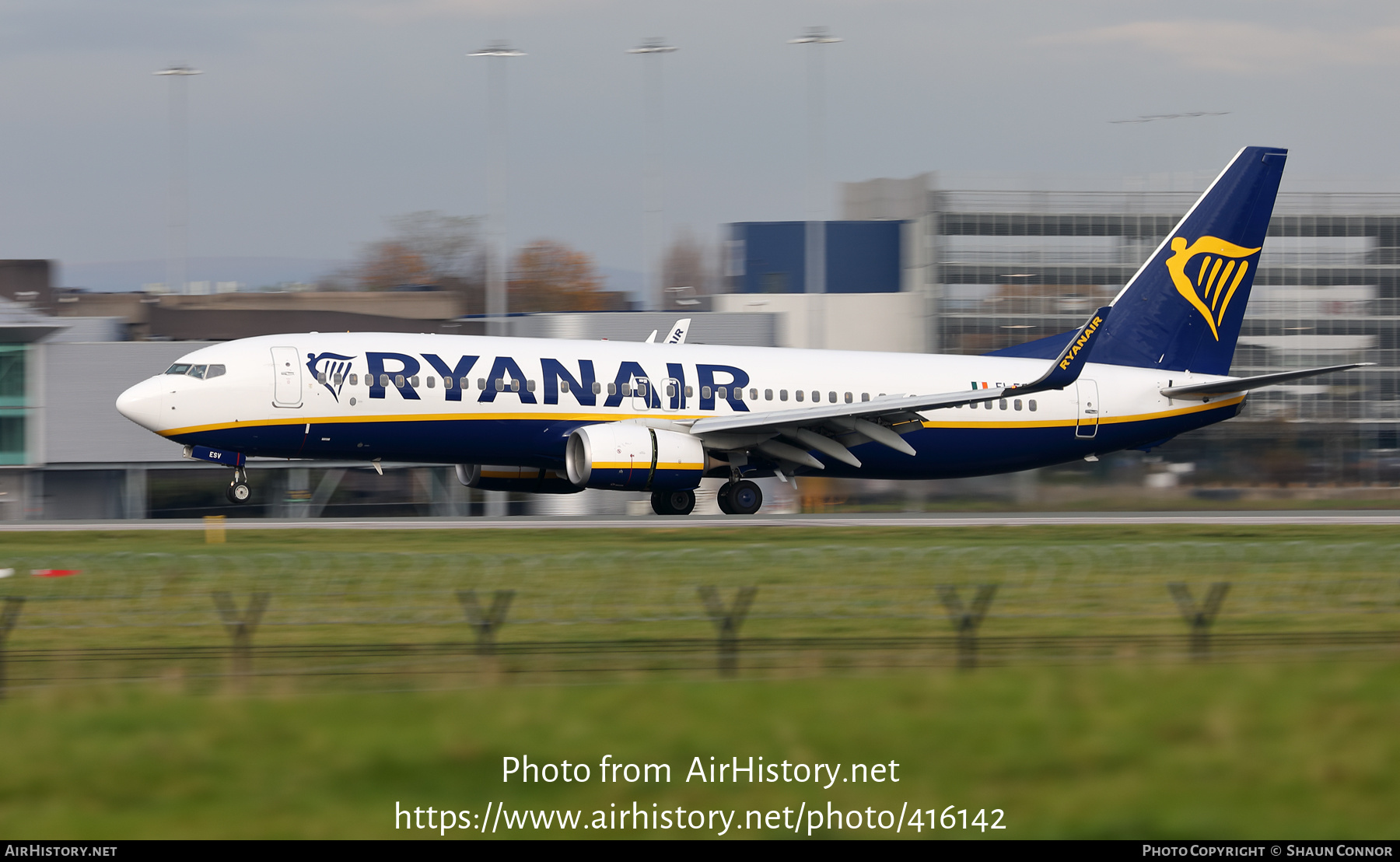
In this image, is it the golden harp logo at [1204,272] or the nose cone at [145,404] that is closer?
the nose cone at [145,404]

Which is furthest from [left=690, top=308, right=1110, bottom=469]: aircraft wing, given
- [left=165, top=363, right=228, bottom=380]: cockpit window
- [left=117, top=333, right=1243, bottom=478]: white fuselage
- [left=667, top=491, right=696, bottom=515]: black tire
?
[left=165, top=363, right=228, bottom=380]: cockpit window

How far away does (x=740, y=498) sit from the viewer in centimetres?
3553

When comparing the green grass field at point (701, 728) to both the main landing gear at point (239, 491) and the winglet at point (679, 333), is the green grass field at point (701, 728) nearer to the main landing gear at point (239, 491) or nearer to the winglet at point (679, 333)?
the main landing gear at point (239, 491)

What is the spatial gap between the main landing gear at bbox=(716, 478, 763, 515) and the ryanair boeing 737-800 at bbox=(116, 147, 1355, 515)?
41 millimetres

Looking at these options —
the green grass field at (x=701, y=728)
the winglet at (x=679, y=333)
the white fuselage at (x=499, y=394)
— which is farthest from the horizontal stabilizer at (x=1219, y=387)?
the green grass field at (x=701, y=728)

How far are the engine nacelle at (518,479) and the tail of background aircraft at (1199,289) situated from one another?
39.9 ft

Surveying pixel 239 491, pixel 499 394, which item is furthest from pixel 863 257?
pixel 239 491

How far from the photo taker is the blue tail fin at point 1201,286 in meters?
39.5

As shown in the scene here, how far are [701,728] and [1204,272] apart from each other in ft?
103

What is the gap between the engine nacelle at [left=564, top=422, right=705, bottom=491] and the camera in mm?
32375

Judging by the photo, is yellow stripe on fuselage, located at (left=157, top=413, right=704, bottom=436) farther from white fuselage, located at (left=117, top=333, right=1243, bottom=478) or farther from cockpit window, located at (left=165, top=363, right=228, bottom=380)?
cockpit window, located at (left=165, top=363, right=228, bottom=380)

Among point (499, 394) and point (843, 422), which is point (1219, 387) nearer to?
point (843, 422)

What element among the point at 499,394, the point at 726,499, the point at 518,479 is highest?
the point at 499,394
